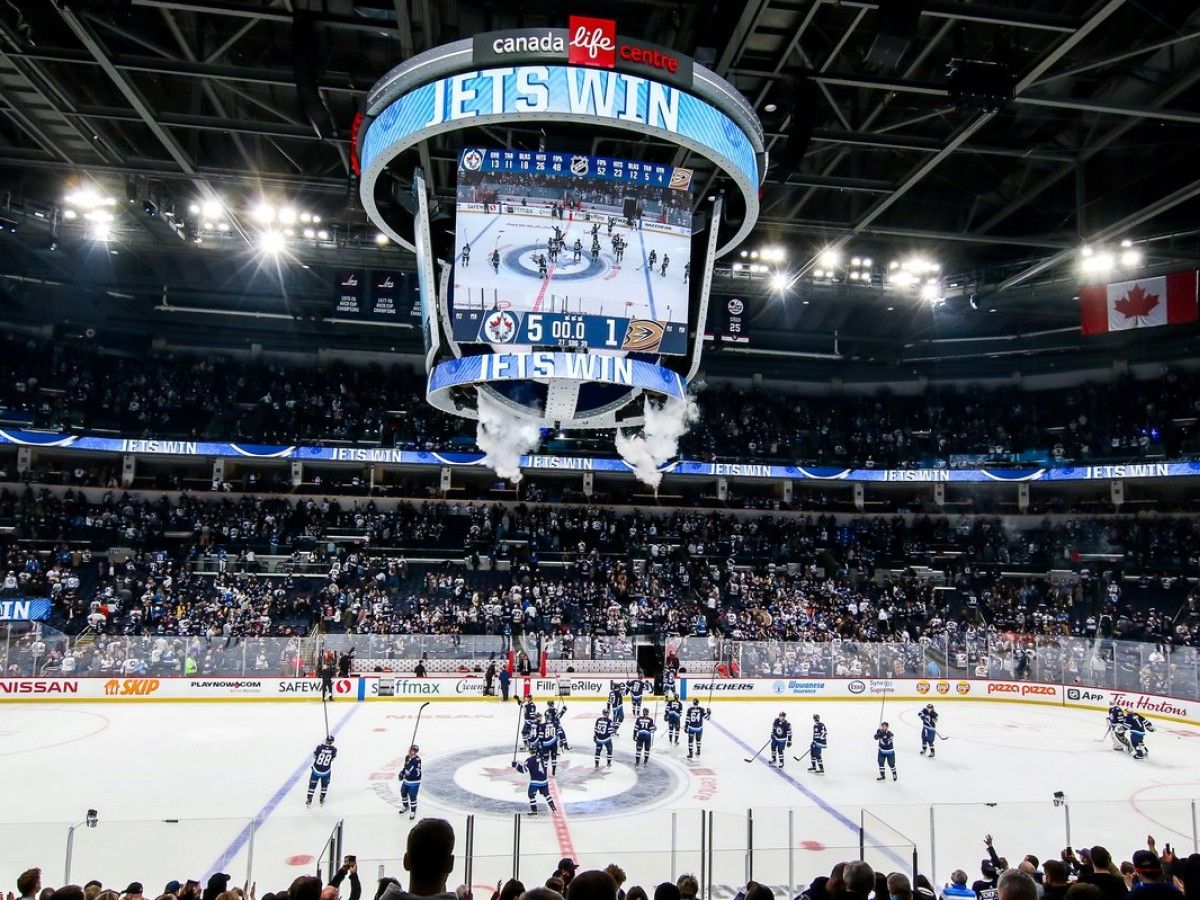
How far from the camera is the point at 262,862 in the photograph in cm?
991

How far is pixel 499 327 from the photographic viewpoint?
15141 millimetres

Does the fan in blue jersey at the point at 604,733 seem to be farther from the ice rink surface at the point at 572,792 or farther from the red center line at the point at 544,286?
the red center line at the point at 544,286

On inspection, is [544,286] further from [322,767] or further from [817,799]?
[817,799]

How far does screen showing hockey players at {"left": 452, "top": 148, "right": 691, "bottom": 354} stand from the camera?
15.2 metres

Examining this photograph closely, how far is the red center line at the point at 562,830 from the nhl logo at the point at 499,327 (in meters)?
8.14

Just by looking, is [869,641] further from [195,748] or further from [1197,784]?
[195,748]

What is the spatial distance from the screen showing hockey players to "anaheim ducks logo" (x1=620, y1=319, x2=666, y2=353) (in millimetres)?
18

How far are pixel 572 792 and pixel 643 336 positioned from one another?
8.45 m

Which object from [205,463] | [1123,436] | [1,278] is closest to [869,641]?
[1123,436]

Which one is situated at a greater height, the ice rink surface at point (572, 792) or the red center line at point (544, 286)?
the red center line at point (544, 286)

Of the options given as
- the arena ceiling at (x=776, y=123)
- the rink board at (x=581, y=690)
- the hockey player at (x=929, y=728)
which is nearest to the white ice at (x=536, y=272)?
the arena ceiling at (x=776, y=123)

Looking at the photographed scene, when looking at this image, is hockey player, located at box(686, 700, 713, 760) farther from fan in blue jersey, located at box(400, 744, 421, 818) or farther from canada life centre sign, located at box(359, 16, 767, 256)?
canada life centre sign, located at box(359, 16, 767, 256)

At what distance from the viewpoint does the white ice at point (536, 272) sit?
15164 millimetres

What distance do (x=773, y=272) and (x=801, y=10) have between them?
13.8 metres
